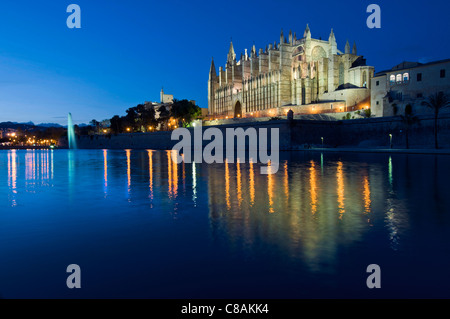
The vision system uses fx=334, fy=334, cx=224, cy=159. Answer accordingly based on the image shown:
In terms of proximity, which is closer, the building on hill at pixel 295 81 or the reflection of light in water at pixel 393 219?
the reflection of light in water at pixel 393 219

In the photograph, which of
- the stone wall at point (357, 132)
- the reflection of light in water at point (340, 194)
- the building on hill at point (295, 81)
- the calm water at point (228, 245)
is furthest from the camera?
the building on hill at point (295, 81)

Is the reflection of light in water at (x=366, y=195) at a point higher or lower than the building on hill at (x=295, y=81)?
lower

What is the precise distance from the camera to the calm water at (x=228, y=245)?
367 cm

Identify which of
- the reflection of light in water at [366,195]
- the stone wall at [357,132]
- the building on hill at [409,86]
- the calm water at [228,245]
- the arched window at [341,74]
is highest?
the arched window at [341,74]

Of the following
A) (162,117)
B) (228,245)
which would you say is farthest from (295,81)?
(228,245)

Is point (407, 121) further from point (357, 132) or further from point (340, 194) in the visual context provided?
point (340, 194)

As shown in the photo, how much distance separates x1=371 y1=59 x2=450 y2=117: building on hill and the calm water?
125 ft

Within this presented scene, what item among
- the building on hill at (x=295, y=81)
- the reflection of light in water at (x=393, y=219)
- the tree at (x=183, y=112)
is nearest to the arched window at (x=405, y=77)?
the building on hill at (x=295, y=81)

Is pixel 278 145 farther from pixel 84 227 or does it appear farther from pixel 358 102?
pixel 84 227

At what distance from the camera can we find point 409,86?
4350cm

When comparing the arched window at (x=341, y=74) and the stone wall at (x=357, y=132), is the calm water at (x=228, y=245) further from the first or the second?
A: the arched window at (x=341, y=74)

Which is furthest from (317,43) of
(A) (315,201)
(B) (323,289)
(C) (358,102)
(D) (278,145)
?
(B) (323,289)

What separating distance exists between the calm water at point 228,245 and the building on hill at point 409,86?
3799 cm
